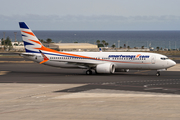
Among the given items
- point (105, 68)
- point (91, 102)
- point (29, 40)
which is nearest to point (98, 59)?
point (105, 68)

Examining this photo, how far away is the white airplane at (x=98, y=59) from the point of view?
4925 cm

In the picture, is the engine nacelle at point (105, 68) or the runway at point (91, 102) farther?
the engine nacelle at point (105, 68)

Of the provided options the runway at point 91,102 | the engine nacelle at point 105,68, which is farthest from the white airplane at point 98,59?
the runway at point 91,102

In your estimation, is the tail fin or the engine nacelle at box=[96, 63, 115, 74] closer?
the engine nacelle at box=[96, 63, 115, 74]

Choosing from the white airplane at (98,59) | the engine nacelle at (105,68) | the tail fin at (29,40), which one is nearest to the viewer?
the white airplane at (98,59)

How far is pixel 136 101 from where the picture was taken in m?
27.0

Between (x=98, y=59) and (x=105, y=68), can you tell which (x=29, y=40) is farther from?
(x=105, y=68)

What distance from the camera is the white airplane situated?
4925cm

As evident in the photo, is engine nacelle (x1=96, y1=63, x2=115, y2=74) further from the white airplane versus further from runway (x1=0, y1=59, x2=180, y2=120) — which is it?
runway (x1=0, y1=59, x2=180, y2=120)

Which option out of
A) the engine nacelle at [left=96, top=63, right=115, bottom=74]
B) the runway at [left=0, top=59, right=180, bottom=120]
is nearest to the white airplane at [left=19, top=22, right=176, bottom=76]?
the engine nacelle at [left=96, top=63, right=115, bottom=74]

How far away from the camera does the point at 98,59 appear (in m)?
52.2

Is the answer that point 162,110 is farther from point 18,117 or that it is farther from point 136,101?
point 18,117

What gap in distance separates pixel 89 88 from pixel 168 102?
11766 mm

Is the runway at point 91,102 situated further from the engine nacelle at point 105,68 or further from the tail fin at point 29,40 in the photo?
the tail fin at point 29,40
